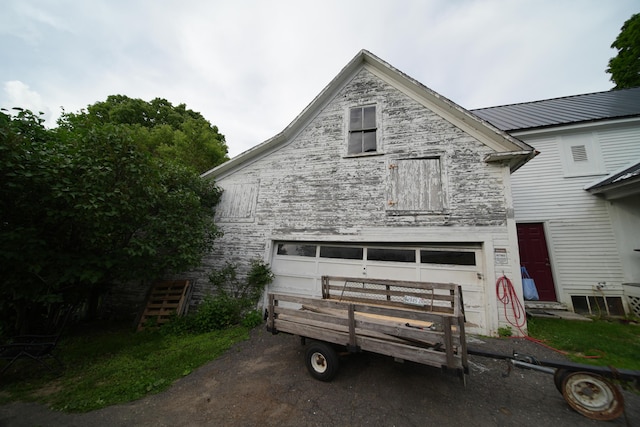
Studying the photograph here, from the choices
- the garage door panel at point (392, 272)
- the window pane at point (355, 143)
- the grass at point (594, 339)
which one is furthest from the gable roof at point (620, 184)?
the window pane at point (355, 143)

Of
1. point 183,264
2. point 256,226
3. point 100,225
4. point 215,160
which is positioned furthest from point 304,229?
point 215,160

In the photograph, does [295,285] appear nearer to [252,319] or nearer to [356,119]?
[252,319]

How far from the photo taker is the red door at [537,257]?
748 centimetres

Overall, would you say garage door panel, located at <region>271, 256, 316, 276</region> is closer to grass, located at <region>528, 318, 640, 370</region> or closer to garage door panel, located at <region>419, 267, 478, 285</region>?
garage door panel, located at <region>419, 267, 478, 285</region>

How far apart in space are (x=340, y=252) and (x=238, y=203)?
4.05 meters

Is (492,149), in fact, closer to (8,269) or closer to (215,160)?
(8,269)

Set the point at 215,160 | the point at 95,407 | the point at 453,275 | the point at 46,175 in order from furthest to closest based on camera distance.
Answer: the point at 215,160
the point at 453,275
the point at 46,175
the point at 95,407

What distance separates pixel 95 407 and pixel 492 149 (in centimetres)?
967

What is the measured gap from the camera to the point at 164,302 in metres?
6.73

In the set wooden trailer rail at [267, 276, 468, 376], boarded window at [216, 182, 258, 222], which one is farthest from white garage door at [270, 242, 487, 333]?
wooden trailer rail at [267, 276, 468, 376]

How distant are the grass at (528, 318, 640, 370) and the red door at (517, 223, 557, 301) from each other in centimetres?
136

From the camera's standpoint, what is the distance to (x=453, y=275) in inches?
225

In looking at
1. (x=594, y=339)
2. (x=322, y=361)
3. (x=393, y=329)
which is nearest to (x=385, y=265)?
(x=322, y=361)

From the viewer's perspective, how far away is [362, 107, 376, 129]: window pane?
23.9 ft
